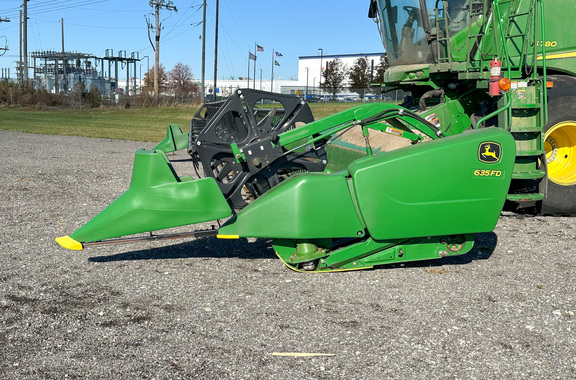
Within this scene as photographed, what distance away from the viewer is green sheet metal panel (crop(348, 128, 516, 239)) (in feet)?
13.8

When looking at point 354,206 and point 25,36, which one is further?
point 25,36

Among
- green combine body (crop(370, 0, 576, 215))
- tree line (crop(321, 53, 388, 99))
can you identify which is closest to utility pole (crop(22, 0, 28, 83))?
tree line (crop(321, 53, 388, 99))

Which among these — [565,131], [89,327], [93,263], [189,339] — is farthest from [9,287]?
[565,131]

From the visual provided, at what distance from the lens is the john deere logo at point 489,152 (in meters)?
4.25

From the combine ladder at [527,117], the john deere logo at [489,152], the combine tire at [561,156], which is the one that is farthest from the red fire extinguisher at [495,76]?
the john deere logo at [489,152]

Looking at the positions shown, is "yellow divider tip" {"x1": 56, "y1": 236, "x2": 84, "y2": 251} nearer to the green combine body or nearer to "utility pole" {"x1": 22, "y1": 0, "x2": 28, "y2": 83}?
the green combine body

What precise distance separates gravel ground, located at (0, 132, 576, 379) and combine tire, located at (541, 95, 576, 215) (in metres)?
0.96

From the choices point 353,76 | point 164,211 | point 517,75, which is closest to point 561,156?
point 517,75

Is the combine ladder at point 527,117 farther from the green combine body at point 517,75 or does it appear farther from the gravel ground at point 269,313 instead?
the gravel ground at point 269,313

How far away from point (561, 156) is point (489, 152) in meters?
3.21

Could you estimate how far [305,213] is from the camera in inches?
167

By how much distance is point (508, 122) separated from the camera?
5.68 meters

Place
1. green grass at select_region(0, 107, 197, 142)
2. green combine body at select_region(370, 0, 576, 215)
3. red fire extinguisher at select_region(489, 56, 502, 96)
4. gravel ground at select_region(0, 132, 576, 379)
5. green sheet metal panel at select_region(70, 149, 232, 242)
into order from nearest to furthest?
1. gravel ground at select_region(0, 132, 576, 379)
2. green sheet metal panel at select_region(70, 149, 232, 242)
3. red fire extinguisher at select_region(489, 56, 502, 96)
4. green combine body at select_region(370, 0, 576, 215)
5. green grass at select_region(0, 107, 197, 142)

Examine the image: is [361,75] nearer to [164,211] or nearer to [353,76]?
[353,76]
